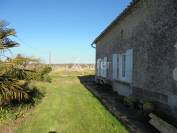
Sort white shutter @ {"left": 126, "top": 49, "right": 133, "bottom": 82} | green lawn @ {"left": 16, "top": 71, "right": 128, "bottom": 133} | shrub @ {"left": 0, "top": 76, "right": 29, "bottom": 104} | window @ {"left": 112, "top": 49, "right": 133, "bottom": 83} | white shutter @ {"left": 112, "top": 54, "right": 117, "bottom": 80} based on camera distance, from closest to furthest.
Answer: green lawn @ {"left": 16, "top": 71, "right": 128, "bottom": 133} → shrub @ {"left": 0, "top": 76, "right": 29, "bottom": 104} → white shutter @ {"left": 126, "top": 49, "right": 133, "bottom": 82} → window @ {"left": 112, "top": 49, "right": 133, "bottom": 83} → white shutter @ {"left": 112, "top": 54, "right": 117, "bottom": 80}

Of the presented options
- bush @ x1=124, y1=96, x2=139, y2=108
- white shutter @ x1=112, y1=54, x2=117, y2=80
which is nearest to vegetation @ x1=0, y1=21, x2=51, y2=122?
bush @ x1=124, y1=96, x2=139, y2=108

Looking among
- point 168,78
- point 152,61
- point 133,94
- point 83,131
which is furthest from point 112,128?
point 133,94

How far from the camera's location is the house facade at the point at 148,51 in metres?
8.17

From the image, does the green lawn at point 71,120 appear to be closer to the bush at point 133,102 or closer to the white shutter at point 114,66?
the bush at point 133,102

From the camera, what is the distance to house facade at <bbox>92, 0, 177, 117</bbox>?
8172 mm

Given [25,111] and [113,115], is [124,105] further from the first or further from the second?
[25,111]

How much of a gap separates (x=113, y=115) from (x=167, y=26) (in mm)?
3324

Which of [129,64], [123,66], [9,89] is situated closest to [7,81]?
[9,89]

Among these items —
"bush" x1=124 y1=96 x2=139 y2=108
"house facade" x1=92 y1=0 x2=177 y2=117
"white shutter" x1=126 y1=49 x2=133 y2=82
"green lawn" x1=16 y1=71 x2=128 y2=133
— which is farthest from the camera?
"white shutter" x1=126 y1=49 x2=133 y2=82

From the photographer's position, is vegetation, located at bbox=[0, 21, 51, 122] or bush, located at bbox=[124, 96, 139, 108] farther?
bush, located at bbox=[124, 96, 139, 108]

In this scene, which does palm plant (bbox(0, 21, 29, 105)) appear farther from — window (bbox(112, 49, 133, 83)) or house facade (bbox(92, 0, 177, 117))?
window (bbox(112, 49, 133, 83))

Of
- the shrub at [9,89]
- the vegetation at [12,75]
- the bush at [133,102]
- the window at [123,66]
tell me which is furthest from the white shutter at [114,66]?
the shrub at [9,89]

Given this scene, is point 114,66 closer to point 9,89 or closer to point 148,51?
point 148,51

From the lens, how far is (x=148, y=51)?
10.2m
